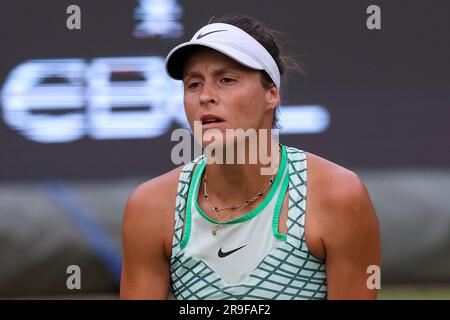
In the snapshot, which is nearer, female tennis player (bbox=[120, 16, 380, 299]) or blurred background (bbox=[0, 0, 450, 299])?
female tennis player (bbox=[120, 16, 380, 299])

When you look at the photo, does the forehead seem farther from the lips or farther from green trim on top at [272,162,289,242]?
green trim on top at [272,162,289,242]

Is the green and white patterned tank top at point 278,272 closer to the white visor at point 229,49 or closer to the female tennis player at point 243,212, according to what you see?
the female tennis player at point 243,212

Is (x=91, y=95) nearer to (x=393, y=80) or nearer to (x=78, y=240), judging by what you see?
(x=78, y=240)

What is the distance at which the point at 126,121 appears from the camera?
4016 mm

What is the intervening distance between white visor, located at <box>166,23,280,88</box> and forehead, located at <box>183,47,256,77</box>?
2cm

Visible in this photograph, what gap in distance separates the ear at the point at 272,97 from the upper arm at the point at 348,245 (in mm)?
296

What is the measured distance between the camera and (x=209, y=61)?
2238mm

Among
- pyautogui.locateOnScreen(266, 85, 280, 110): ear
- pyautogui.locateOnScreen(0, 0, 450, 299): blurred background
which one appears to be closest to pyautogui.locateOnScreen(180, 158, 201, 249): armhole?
pyautogui.locateOnScreen(266, 85, 280, 110): ear

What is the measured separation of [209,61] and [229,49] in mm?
72

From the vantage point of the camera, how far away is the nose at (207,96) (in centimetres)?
220

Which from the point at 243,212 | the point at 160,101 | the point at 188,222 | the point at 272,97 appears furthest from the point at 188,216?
the point at 160,101

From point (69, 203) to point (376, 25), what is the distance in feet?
5.37

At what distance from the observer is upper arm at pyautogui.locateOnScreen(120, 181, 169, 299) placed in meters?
2.29

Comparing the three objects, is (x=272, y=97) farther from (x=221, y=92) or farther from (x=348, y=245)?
(x=348, y=245)
